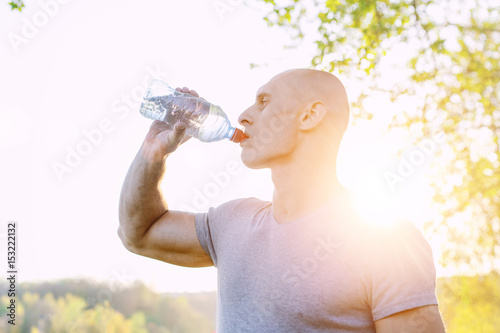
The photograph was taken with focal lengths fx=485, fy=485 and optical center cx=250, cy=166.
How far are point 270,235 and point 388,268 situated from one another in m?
0.36

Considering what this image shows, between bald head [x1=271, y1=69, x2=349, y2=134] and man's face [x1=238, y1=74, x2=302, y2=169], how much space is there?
10mm

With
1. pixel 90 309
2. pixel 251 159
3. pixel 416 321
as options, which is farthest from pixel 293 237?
pixel 90 309

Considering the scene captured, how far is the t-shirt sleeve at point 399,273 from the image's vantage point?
106 centimetres

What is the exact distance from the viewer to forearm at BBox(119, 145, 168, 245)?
147 cm

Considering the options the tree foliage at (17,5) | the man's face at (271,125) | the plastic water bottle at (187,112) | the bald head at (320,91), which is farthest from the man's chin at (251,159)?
the tree foliage at (17,5)

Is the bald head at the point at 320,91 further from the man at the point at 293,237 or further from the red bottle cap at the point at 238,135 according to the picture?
the red bottle cap at the point at 238,135

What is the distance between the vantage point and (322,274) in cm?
117

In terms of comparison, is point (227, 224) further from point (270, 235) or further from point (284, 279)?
point (284, 279)

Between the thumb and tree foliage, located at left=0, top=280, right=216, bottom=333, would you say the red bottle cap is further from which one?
tree foliage, located at left=0, top=280, right=216, bottom=333


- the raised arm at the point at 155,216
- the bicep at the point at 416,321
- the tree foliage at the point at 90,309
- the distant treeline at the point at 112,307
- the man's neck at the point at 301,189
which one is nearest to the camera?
the bicep at the point at 416,321

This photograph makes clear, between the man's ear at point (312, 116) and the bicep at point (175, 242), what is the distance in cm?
47

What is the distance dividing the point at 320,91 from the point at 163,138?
51cm

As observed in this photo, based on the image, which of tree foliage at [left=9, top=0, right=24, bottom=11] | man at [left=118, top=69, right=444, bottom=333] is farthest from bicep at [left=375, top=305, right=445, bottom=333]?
tree foliage at [left=9, top=0, right=24, bottom=11]

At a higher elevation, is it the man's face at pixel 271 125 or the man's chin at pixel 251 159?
the man's face at pixel 271 125
